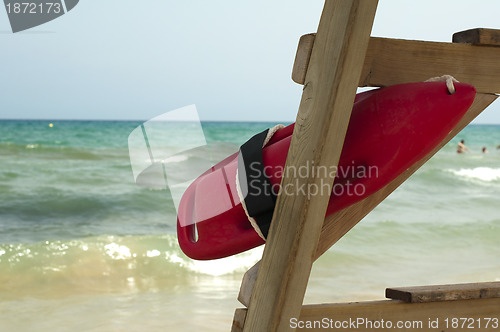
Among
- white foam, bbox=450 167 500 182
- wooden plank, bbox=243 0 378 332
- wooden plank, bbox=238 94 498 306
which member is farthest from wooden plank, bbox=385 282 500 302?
white foam, bbox=450 167 500 182

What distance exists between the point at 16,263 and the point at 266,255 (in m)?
3.60

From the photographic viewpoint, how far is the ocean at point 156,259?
3.42 meters

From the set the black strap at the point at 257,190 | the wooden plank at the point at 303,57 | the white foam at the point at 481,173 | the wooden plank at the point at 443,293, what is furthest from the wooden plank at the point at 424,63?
the white foam at the point at 481,173

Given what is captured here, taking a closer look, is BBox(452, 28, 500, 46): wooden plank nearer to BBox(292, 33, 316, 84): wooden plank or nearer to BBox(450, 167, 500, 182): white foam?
BBox(292, 33, 316, 84): wooden plank

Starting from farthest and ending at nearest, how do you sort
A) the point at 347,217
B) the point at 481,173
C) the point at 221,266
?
the point at 481,173
the point at 221,266
the point at 347,217

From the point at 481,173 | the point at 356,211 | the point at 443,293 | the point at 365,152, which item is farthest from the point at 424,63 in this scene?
the point at 481,173

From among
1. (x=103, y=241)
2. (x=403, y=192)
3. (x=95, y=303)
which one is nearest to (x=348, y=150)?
(x=95, y=303)

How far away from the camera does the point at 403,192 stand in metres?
8.23

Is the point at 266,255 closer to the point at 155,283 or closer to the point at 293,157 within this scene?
the point at 293,157

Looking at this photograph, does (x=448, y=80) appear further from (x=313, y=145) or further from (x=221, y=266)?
(x=221, y=266)

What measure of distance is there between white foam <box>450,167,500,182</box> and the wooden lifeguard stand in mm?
9808

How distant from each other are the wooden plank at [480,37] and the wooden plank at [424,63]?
0.05 ft

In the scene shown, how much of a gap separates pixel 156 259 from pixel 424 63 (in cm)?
355

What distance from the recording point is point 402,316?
1.45 metres
